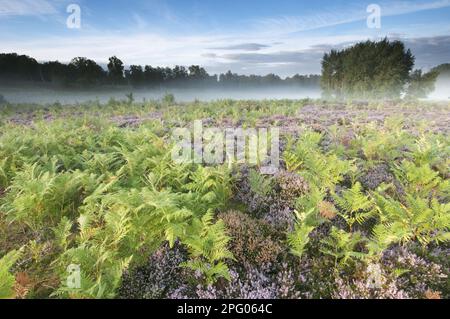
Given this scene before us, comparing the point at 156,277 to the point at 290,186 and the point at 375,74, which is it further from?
the point at 375,74

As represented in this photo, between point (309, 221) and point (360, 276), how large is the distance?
110 cm

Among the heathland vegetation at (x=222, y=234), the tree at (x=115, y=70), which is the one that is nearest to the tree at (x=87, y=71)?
the tree at (x=115, y=70)

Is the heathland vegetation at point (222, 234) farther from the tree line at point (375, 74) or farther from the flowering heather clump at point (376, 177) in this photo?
the tree line at point (375, 74)

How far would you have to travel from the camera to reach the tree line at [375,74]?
43812mm

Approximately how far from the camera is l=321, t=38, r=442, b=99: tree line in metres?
43.8

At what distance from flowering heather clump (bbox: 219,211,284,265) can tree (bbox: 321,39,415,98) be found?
4222 cm

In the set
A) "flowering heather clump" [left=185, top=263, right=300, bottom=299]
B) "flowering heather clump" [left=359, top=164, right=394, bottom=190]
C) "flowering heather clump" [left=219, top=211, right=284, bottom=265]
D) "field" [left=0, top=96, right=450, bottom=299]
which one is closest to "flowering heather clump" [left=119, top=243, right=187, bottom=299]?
"field" [left=0, top=96, right=450, bottom=299]

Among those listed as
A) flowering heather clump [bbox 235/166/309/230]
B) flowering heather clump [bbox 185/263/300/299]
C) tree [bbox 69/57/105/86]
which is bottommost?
flowering heather clump [bbox 185/263/300/299]

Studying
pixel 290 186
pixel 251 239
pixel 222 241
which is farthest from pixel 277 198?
pixel 222 241

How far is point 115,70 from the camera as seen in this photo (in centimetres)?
4397

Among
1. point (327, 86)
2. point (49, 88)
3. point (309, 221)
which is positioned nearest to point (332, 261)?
point (309, 221)

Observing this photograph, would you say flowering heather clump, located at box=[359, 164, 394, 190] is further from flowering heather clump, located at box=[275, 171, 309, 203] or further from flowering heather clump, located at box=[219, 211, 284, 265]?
flowering heather clump, located at box=[219, 211, 284, 265]

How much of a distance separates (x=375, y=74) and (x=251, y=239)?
49553 millimetres
